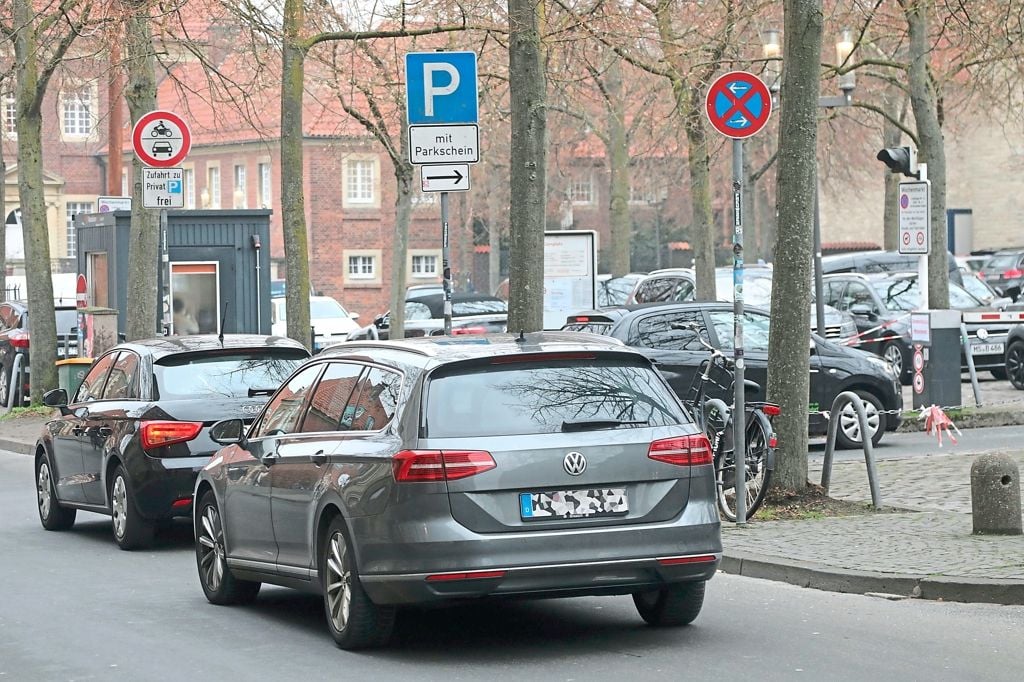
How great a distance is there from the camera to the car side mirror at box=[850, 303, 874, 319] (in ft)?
94.5

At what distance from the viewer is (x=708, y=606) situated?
32.3 ft

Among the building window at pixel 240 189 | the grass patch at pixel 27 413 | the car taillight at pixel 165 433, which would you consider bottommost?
the grass patch at pixel 27 413

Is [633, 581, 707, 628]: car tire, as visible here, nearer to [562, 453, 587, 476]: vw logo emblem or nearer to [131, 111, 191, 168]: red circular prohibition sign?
[562, 453, 587, 476]: vw logo emblem

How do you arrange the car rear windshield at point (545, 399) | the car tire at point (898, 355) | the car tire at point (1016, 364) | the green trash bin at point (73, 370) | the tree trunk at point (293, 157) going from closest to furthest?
the car rear windshield at point (545, 399) → the tree trunk at point (293, 157) → the green trash bin at point (73, 370) → the car tire at point (1016, 364) → the car tire at point (898, 355)

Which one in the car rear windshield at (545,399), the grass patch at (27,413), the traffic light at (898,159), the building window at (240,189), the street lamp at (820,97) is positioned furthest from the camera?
the building window at (240,189)

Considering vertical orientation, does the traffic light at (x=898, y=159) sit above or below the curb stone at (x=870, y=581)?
above

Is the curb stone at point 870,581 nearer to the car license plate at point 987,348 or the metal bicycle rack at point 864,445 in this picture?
the metal bicycle rack at point 864,445

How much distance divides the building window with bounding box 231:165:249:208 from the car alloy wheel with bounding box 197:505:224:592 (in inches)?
2304

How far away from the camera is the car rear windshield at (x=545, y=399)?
8219mm

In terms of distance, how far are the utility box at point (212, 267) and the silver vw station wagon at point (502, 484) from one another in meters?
20.1

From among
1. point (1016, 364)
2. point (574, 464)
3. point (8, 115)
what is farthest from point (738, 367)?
point (8, 115)

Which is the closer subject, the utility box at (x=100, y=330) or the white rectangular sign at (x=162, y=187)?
the white rectangular sign at (x=162, y=187)

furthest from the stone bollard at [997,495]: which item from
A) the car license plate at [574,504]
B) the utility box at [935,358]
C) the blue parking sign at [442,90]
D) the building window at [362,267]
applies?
the building window at [362,267]

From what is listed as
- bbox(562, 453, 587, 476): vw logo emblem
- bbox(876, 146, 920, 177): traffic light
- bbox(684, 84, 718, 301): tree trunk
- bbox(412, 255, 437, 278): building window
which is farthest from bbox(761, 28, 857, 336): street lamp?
bbox(412, 255, 437, 278): building window
